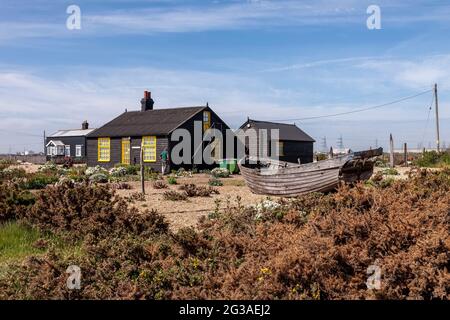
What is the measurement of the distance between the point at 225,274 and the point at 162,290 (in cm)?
70

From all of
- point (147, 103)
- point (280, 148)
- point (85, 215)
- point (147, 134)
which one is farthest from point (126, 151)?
point (85, 215)

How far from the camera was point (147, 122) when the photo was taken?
37219 millimetres

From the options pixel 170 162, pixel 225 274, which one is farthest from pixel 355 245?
pixel 170 162

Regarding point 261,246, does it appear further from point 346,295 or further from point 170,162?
point 170,162

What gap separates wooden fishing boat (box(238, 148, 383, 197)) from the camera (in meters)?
14.1

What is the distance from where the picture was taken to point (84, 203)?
30.7ft

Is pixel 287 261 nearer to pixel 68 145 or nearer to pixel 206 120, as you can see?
pixel 206 120

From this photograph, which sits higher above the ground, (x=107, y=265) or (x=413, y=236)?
(x=413, y=236)

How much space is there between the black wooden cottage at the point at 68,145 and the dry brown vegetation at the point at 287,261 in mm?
52538

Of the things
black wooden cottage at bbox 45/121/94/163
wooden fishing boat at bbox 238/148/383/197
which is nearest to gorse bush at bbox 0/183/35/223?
wooden fishing boat at bbox 238/148/383/197

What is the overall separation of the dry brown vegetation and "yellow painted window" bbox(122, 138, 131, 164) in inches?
1165

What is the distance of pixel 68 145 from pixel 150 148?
2818 cm

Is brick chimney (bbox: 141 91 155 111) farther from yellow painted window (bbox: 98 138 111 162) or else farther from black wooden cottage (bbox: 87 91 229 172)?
yellow painted window (bbox: 98 138 111 162)
